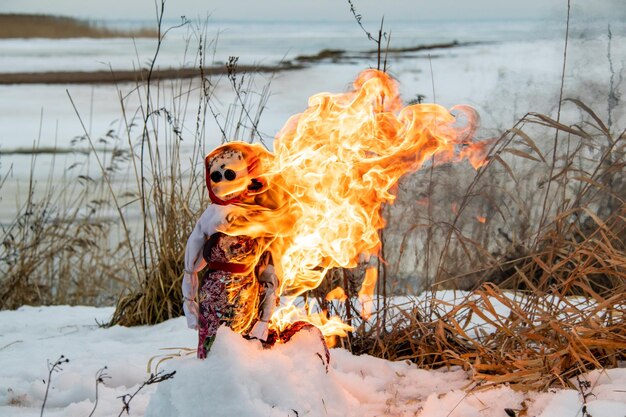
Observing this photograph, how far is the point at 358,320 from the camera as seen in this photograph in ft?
12.7

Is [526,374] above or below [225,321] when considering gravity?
below

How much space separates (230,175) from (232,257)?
0.27 metres

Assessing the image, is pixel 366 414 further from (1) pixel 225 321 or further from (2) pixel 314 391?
(1) pixel 225 321

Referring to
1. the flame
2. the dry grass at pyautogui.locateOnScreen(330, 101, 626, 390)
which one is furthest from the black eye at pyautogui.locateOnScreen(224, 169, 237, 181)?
the dry grass at pyautogui.locateOnScreen(330, 101, 626, 390)

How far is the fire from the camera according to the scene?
2.94m

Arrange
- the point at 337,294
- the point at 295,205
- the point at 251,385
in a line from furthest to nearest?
the point at 337,294 < the point at 295,205 < the point at 251,385

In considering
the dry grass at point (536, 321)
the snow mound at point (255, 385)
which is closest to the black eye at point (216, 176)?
the snow mound at point (255, 385)

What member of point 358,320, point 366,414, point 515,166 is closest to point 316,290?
point 358,320

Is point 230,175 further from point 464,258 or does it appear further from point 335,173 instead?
point 464,258

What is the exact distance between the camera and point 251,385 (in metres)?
2.64

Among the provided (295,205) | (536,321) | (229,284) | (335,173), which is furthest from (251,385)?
(536,321)

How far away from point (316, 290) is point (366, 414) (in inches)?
35.7

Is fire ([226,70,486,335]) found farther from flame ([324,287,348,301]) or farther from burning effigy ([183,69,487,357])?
flame ([324,287,348,301])

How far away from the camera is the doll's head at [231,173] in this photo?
2.86m
